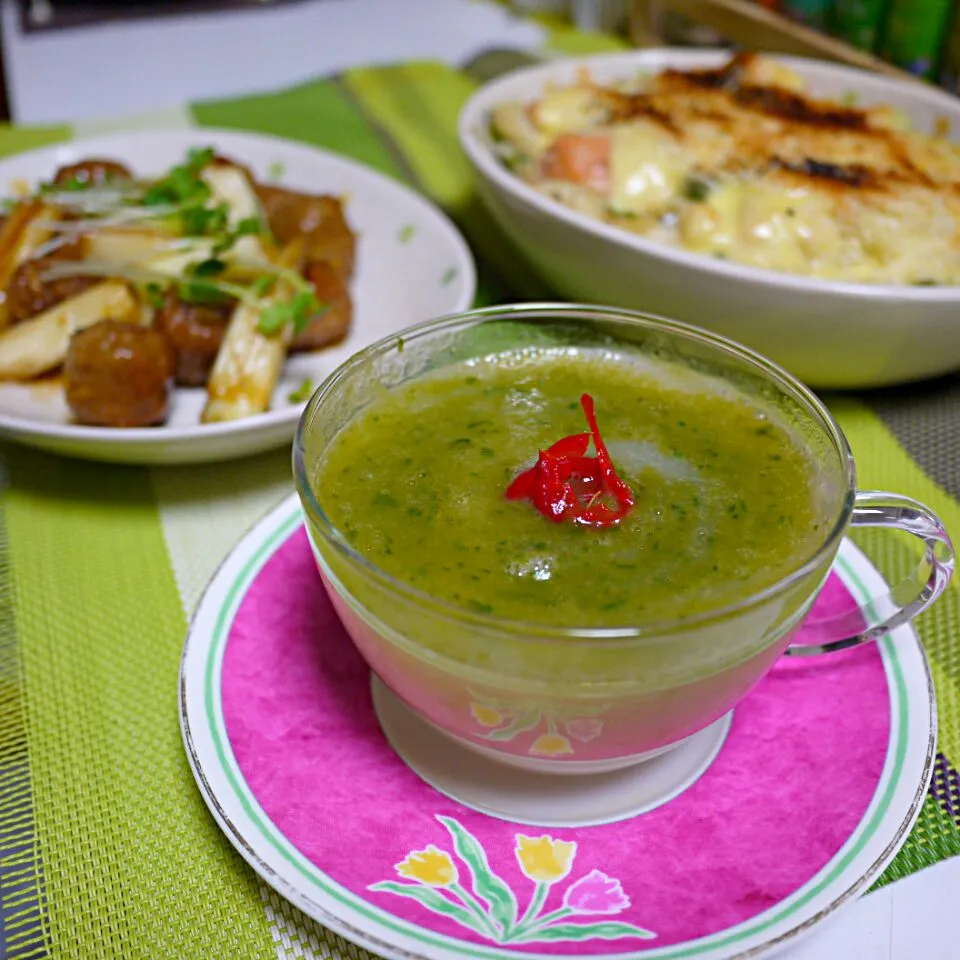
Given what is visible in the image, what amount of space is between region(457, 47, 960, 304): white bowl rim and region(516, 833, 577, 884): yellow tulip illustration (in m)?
0.97

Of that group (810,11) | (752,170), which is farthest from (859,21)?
(752,170)

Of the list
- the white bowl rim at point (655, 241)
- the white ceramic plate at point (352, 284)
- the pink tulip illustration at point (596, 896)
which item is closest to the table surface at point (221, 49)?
the white ceramic plate at point (352, 284)

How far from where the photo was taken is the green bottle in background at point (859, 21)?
3.04 m

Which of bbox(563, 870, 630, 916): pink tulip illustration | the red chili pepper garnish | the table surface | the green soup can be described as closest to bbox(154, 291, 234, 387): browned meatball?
the green soup

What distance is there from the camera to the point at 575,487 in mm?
1042

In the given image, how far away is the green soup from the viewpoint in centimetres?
96

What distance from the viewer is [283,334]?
1785 mm

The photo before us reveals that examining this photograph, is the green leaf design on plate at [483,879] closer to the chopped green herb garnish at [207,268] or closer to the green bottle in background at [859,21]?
the chopped green herb garnish at [207,268]

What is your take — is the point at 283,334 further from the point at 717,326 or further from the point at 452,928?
the point at 452,928

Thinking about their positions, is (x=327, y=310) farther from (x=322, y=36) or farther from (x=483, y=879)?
(x=322, y=36)

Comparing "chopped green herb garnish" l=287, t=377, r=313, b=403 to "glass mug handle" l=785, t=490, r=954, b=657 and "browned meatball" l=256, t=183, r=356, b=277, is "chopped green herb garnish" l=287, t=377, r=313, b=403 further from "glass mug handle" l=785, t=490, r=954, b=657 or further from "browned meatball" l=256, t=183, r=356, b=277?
"glass mug handle" l=785, t=490, r=954, b=657

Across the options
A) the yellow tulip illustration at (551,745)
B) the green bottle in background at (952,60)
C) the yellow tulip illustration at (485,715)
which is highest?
the green bottle in background at (952,60)

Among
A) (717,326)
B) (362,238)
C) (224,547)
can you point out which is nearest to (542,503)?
(224,547)

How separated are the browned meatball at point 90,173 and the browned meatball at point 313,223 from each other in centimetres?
30
